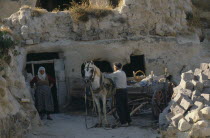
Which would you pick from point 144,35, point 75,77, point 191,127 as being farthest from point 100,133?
point 144,35

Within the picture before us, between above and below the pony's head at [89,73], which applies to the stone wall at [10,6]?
above

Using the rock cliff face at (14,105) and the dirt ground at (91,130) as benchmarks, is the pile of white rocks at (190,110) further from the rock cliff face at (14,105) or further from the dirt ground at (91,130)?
the rock cliff face at (14,105)

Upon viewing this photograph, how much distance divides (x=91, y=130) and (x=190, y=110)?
282 cm

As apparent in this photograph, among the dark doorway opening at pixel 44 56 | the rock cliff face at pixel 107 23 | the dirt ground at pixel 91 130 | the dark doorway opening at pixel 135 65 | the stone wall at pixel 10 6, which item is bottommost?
the dirt ground at pixel 91 130

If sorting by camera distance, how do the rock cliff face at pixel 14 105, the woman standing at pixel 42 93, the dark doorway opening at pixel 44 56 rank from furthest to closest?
the dark doorway opening at pixel 44 56
the woman standing at pixel 42 93
the rock cliff face at pixel 14 105

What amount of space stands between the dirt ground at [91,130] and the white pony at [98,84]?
2.02ft

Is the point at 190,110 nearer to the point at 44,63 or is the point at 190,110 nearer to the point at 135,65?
the point at 44,63

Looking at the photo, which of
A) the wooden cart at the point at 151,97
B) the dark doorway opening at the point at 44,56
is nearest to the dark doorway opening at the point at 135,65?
the dark doorway opening at the point at 44,56

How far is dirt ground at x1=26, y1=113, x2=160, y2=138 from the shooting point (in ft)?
40.6

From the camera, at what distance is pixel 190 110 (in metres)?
11.8

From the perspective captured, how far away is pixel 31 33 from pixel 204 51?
23.3 feet

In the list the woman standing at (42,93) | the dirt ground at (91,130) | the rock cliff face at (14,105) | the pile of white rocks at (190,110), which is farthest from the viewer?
the woman standing at (42,93)

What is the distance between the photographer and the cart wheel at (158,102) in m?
13.4

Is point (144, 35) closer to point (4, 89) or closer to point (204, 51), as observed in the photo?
point (204, 51)
